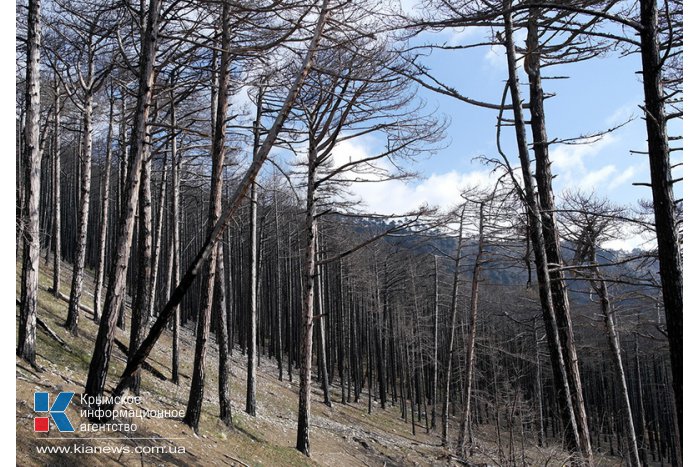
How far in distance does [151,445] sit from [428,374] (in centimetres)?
3299

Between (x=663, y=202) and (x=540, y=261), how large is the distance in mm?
2414

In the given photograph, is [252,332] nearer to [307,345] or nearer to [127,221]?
[307,345]

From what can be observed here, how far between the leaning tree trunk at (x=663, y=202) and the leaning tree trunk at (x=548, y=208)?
2200mm

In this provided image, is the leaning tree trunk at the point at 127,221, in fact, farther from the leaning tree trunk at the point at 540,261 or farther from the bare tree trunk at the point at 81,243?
the bare tree trunk at the point at 81,243

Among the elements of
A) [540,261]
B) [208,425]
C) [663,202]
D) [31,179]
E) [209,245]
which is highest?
[31,179]

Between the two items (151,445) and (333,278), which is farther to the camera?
(333,278)

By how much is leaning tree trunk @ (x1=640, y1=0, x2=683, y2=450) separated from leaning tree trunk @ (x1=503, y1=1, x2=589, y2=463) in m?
1.68

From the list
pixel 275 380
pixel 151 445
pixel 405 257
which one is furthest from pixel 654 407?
pixel 151 445

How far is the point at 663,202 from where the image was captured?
14.7 ft

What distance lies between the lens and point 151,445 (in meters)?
6.59

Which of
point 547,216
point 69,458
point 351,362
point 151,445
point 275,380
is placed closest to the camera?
point 69,458

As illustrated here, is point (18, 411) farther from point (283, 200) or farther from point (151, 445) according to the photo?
point (283, 200)

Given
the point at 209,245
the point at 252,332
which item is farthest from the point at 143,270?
the point at 252,332

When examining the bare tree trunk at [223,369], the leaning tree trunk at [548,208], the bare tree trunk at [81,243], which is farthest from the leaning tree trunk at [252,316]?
the leaning tree trunk at [548,208]
